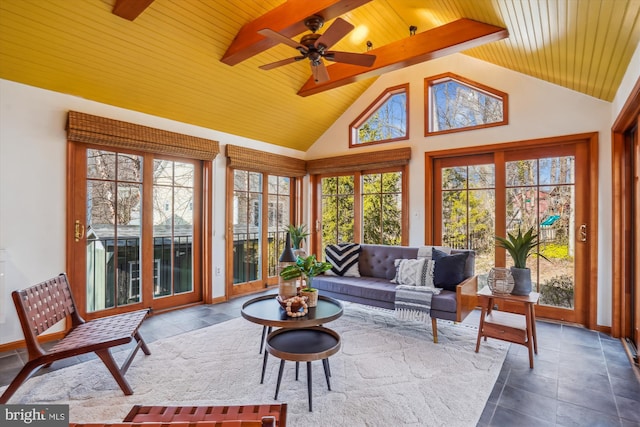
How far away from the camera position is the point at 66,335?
7.95 feet

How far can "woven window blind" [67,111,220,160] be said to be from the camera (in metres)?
3.36

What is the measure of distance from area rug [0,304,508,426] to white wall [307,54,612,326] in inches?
72.4

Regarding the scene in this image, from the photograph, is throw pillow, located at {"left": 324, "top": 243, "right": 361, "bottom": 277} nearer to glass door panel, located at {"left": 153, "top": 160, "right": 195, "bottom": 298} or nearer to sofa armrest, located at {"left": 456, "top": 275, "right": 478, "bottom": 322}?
sofa armrest, located at {"left": 456, "top": 275, "right": 478, "bottom": 322}

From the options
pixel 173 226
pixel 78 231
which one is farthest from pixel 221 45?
pixel 78 231

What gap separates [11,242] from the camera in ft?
10.0

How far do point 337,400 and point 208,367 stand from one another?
1.13 m

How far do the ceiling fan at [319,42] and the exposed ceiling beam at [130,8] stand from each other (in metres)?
1.09

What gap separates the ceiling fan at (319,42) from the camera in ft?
7.93

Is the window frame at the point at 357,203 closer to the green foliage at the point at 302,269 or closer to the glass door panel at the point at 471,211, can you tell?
the glass door panel at the point at 471,211

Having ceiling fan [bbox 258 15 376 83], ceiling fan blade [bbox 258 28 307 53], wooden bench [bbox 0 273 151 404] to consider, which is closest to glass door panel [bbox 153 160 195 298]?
wooden bench [bbox 0 273 151 404]

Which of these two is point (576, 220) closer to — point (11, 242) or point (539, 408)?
point (539, 408)

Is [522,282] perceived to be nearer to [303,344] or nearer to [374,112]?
[303,344]

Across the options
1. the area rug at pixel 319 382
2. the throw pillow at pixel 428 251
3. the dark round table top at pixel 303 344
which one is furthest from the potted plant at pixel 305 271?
the throw pillow at pixel 428 251

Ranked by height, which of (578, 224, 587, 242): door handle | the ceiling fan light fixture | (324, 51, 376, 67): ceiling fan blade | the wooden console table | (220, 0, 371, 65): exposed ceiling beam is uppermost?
(220, 0, 371, 65): exposed ceiling beam
